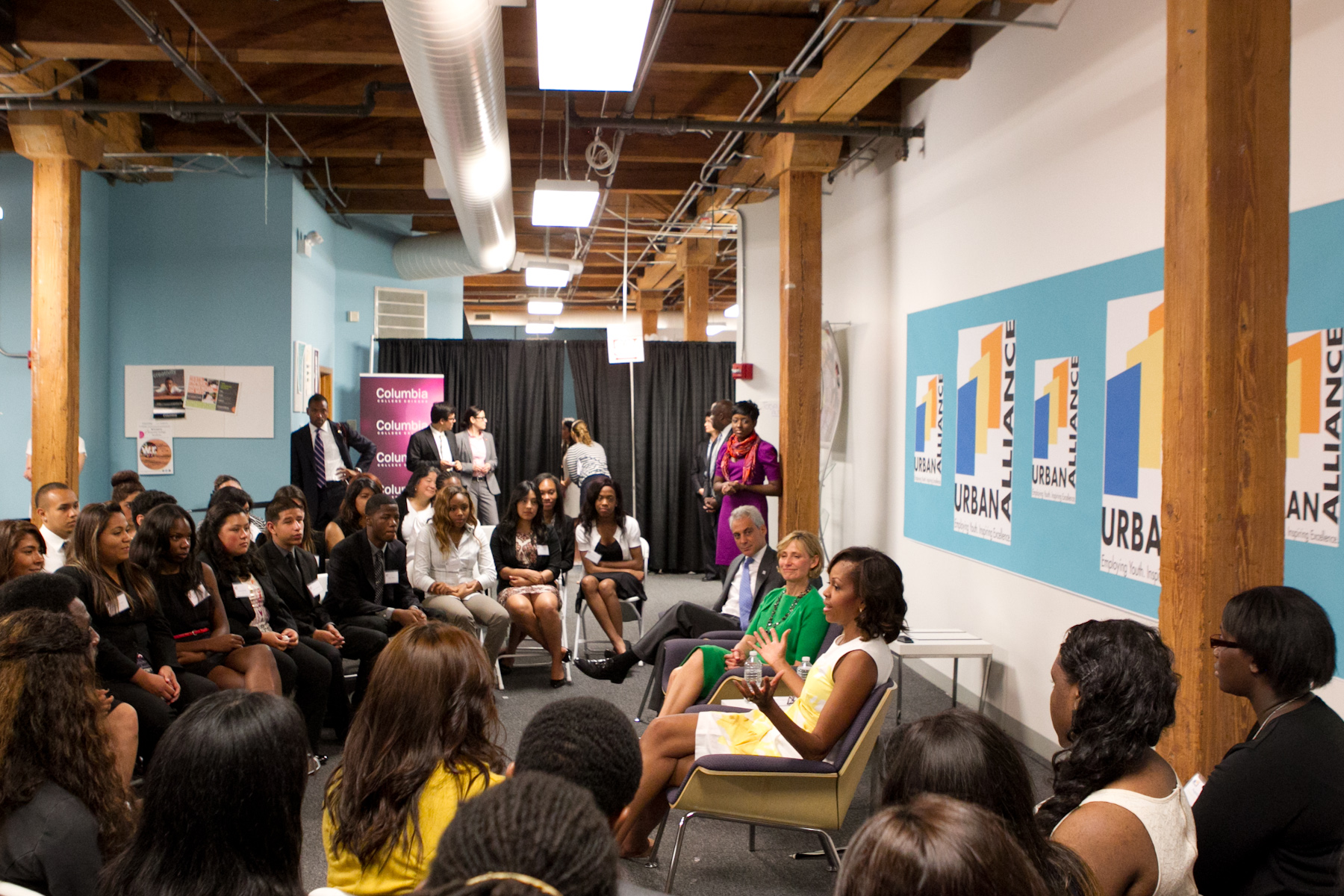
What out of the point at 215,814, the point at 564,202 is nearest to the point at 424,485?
the point at 564,202

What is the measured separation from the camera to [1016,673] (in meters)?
4.74

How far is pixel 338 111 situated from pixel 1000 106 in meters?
3.80

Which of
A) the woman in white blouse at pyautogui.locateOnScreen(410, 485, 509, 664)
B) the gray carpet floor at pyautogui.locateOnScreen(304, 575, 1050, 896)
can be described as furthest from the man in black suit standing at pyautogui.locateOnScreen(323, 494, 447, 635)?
the gray carpet floor at pyautogui.locateOnScreen(304, 575, 1050, 896)

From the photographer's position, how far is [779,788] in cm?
284

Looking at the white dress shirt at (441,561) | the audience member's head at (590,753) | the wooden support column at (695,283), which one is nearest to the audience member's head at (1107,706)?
the audience member's head at (590,753)

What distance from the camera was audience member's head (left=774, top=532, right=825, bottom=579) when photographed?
400cm

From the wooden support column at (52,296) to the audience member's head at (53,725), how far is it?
475 cm

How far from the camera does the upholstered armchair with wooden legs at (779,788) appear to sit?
2.81 metres

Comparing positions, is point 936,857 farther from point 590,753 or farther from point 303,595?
point 303,595

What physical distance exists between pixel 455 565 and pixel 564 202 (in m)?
2.49

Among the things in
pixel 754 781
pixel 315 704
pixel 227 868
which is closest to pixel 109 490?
pixel 315 704

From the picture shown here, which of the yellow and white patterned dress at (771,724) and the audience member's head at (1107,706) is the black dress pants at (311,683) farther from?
the audience member's head at (1107,706)

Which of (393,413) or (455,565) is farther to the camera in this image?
(393,413)

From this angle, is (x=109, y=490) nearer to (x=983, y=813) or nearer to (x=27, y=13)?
(x=27, y=13)
